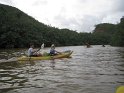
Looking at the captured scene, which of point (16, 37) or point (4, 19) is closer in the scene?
point (16, 37)

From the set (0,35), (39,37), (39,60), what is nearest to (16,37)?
(0,35)

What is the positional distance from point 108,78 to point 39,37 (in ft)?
220

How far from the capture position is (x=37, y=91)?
475 inches

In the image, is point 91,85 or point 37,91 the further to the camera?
point 91,85

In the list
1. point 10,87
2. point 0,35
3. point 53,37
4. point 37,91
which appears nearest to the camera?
point 37,91

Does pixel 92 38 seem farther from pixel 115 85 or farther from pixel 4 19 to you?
pixel 115 85

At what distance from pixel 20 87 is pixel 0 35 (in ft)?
176

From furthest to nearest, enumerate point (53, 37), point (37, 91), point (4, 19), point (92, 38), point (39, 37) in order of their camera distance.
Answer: point (92, 38), point (53, 37), point (39, 37), point (4, 19), point (37, 91)

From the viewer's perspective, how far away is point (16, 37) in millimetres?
66438

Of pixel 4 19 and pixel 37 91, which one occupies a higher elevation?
pixel 4 19

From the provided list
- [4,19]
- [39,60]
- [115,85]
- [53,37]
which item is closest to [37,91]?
[115,85]

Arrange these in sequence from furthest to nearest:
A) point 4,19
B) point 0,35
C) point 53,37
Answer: point 53,37, point 4,19, point 0,35

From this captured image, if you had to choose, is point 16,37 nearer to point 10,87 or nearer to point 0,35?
point 0,35

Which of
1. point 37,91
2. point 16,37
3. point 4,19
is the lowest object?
point 37,91
